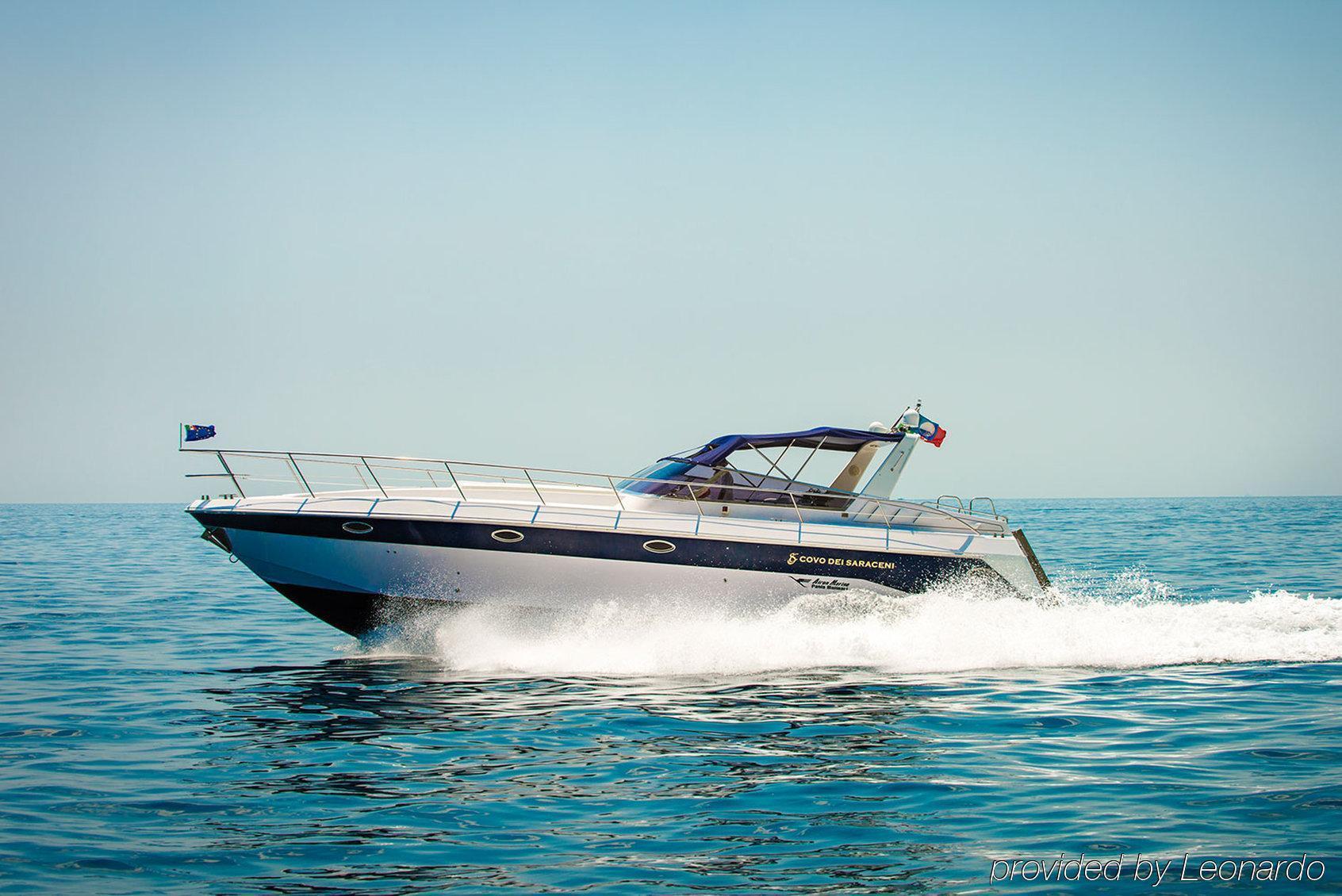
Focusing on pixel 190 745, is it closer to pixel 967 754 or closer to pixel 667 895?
pixel 667 895

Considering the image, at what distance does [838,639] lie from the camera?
11023 millimetres

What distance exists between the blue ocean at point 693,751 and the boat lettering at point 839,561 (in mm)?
423

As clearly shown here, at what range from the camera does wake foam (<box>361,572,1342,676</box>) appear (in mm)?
10586

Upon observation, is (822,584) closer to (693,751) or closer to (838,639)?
(838,639)

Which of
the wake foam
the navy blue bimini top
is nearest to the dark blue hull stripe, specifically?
the wake foam

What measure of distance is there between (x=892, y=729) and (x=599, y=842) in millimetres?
3198

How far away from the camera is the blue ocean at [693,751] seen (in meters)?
5.28

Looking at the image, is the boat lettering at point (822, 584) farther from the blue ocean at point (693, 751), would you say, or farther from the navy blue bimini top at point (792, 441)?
the navy blue bimini top at point (792, 441)

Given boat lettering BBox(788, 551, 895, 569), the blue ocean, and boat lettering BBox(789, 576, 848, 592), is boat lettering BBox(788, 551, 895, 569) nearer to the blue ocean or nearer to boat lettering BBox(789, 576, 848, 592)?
boat lettering BBox(789, 576, 848, 592)

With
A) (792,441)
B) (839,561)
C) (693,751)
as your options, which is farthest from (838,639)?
(693,751)

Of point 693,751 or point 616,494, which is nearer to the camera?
point 693,751

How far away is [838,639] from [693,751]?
156 inches

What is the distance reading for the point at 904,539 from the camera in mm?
11703

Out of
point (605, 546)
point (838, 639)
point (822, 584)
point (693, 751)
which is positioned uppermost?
point (605, 546)
